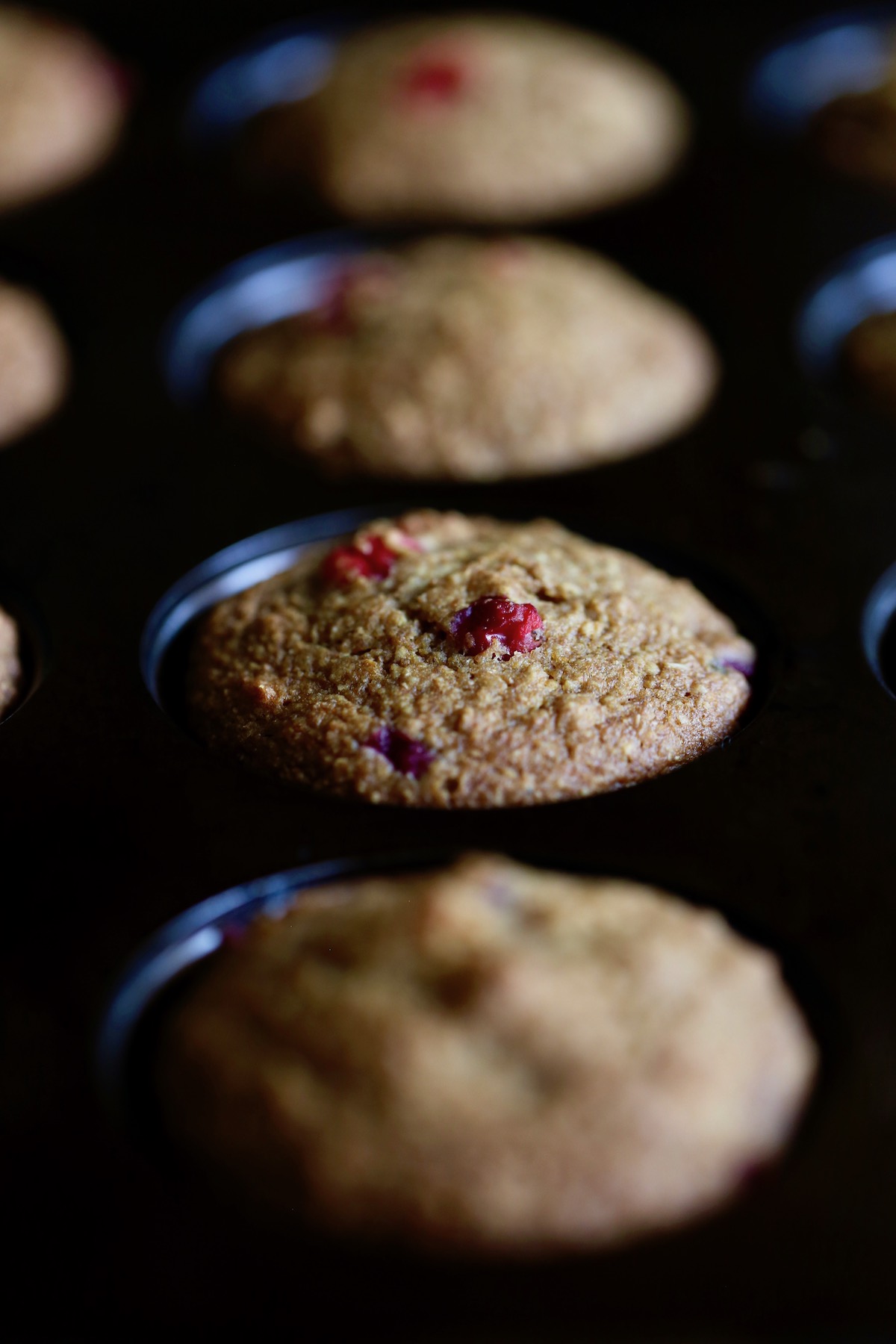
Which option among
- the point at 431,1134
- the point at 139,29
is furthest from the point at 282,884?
the point at 139,29

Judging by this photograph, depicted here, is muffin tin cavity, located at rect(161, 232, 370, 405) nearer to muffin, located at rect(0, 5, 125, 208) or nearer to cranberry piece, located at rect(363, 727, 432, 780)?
muffin, located at rect(0, 5, 125, 208)

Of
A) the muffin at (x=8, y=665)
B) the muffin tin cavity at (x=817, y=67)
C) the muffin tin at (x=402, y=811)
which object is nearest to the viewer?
the muffin tin at (x=402, y=811)

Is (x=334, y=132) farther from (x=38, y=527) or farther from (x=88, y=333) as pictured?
(x=38, y=527)

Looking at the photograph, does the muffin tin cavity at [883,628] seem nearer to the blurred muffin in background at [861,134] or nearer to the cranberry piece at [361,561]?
the cranberry piece at [361,561]

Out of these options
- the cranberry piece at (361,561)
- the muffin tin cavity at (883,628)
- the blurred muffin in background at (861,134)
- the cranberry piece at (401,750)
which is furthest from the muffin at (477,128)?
the cranberry piece at (401,750)

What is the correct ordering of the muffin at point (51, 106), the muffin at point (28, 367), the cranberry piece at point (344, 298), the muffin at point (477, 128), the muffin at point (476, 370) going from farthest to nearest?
1. the muffin at point (51, 106)
2. the muffin at point (477, 128)
3. the cranberry piece at point (344, 298)
4. the muffin at point (28, 367)
5. the muffin at point (476, 370)

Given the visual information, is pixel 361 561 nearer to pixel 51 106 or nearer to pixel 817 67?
pixel 51 106
